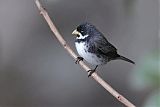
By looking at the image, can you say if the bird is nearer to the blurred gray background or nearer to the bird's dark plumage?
the bird's dark plumage

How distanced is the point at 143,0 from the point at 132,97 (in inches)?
42.4

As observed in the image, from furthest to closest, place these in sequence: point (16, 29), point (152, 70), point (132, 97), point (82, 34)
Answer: point (16, 29) → point (132, 97) → point (82, 34) → point (152, 70)

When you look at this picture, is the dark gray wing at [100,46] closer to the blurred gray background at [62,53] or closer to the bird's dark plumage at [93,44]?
the bird's dark plumage at [93,44]

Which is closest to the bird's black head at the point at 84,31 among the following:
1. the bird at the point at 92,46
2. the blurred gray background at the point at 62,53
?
the bird at the point at 92,46

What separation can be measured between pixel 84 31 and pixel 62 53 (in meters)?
2.90

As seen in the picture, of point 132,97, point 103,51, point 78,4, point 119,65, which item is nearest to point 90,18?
point 78,4

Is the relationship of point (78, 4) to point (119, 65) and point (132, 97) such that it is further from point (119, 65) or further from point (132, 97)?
point (132, 97)

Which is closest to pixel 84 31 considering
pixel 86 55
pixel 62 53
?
pixel 86 55

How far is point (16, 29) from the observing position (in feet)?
20.1

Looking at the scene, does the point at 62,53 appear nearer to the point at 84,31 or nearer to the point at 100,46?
the point at 100,46

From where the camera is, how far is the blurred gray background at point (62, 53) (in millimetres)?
5816

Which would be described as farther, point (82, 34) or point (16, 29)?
point (16, 29)

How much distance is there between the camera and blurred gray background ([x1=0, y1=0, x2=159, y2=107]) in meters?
5.82

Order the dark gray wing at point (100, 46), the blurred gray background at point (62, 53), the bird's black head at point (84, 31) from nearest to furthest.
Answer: the bird's black head at point (84, 31), the dark gray wing at point (100, 46), the blurred gray background at point (62, 53)
